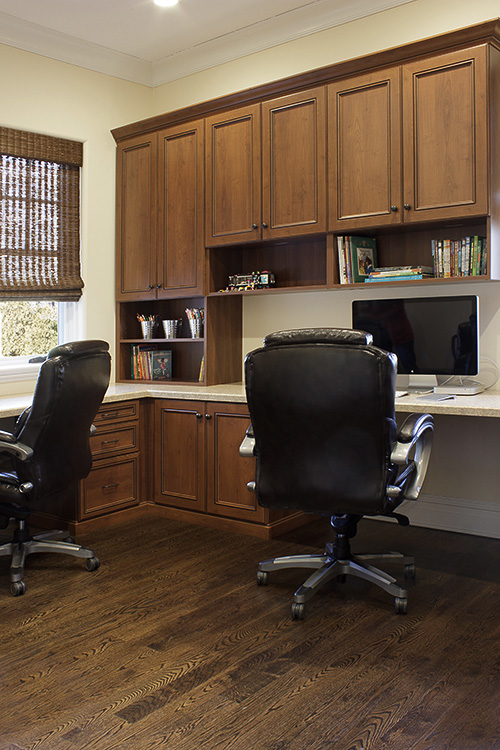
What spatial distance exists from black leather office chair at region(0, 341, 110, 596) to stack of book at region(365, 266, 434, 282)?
4.80 feet

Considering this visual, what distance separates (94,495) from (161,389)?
0.76 m

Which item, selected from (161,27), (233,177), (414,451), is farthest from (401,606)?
(161,27)

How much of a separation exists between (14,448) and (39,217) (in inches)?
79.8

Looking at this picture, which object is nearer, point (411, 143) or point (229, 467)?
point (411, 143)

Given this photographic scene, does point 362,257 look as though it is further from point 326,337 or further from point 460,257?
point 326,337

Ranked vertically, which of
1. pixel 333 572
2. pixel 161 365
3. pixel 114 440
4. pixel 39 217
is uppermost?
pixel 39 217

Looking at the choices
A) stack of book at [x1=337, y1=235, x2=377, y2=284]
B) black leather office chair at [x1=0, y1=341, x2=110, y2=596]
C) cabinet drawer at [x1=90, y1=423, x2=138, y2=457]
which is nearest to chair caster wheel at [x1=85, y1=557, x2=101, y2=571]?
black leather office chair at [x1=0, y1=341, x2=110, y2=596]

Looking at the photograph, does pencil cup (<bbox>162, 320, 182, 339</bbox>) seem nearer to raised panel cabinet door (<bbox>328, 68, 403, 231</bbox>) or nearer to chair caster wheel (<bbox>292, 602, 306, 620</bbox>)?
raised panel cabinet door (<bbox>328, 68, 403, 231</bbox>)

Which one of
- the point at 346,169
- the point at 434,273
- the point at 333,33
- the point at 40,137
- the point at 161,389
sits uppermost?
the point at 333,33

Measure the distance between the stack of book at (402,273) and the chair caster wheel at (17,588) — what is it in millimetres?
2226

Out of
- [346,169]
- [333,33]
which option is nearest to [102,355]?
[346,169]

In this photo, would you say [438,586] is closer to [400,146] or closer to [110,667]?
[110,667]

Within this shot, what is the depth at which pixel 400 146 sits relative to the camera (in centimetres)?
340

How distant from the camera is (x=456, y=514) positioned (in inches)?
146
